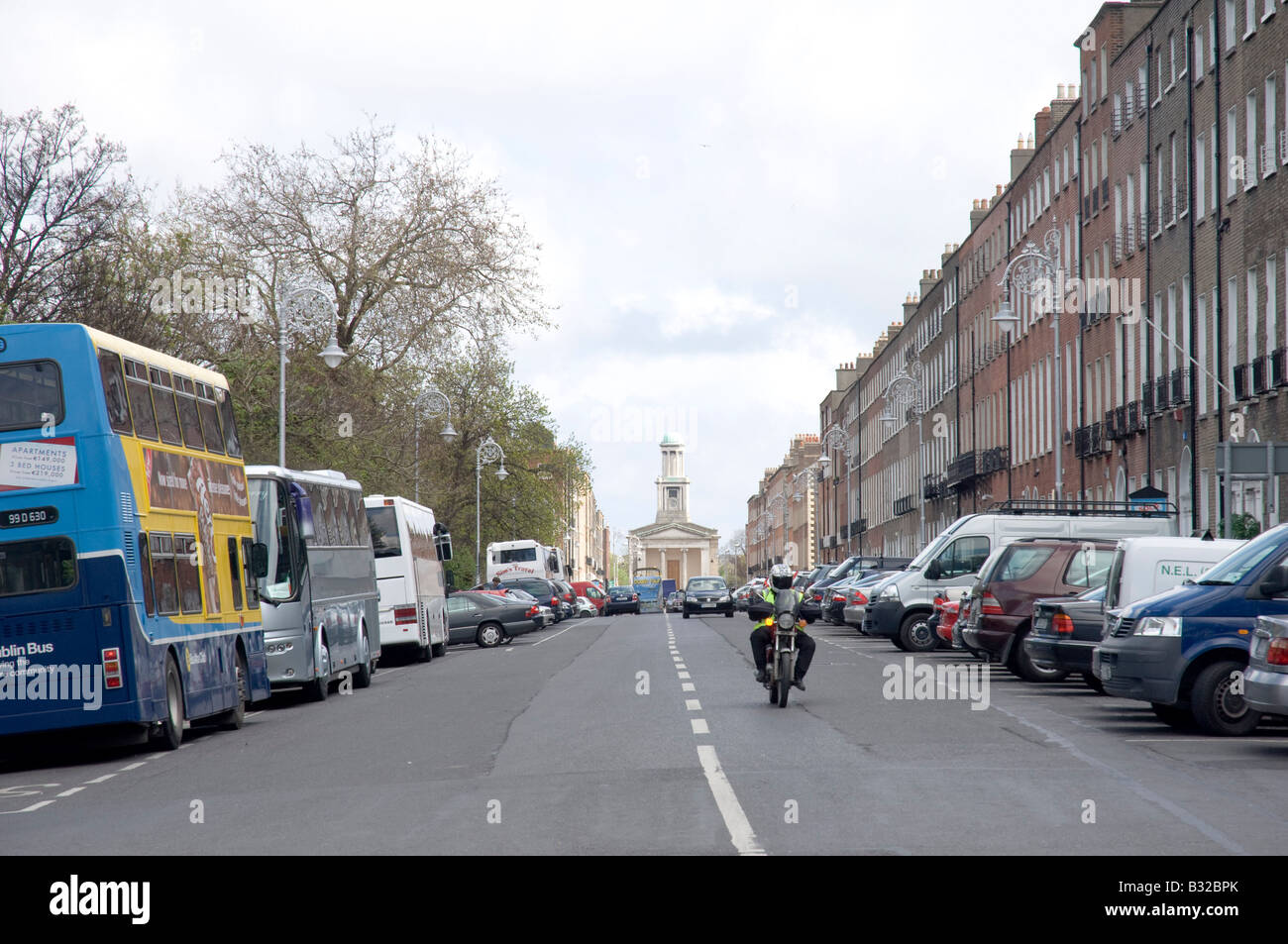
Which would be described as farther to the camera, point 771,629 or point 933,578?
point 933,578

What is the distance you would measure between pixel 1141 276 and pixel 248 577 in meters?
33.3

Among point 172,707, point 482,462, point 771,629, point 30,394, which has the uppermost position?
point 482,462

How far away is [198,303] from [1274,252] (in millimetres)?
24693

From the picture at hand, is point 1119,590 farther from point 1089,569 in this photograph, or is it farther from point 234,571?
point 234,571

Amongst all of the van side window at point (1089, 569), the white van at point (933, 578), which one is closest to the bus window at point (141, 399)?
the van side window at point (1089, 569)

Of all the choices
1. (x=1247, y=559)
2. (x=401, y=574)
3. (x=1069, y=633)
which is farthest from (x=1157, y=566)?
(x=401, y=574)

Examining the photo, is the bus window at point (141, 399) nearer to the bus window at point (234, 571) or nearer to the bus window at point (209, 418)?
the bus window at point (209, 418)

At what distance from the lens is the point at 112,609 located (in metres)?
17.6

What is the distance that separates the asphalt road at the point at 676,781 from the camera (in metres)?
10.1

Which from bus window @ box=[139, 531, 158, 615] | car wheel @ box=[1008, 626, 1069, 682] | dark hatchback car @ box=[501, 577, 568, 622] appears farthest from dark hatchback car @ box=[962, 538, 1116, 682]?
dark hatchback car @ box=[501, 577, 568, 622]

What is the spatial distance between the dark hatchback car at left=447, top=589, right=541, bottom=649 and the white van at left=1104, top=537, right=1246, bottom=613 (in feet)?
100

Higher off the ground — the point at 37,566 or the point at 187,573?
the point at 37,566

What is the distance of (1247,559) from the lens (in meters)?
16.9

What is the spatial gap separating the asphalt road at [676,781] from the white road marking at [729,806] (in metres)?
0.03
